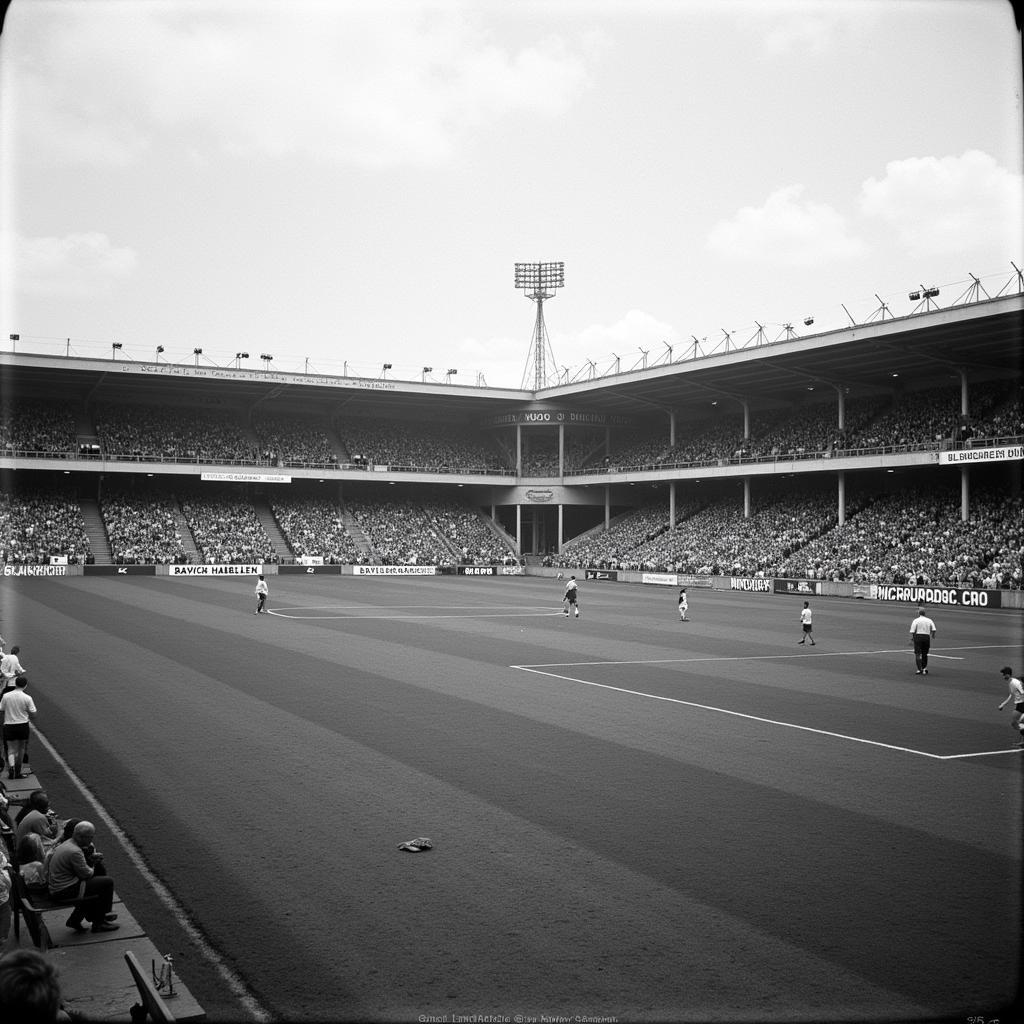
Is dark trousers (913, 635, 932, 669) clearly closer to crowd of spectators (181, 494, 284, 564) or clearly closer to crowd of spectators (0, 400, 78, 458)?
crowd of spectators (181, 494, 284, 564)

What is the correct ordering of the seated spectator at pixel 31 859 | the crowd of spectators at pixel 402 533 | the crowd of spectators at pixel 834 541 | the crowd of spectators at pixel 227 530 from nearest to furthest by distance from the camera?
the seated spectator at pixel 31 859
the crowd of spectators at pixel 834 541
the crowd of spectators at pixel 227 530
the crowd of spectators at pixel 402 533

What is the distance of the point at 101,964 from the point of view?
7320 mm

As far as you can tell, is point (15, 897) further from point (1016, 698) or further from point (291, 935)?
point (1016, 698)

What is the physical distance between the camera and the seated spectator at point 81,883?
799cm

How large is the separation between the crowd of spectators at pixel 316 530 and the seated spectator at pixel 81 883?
59.8m

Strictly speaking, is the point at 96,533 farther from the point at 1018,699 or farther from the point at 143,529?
the point at 1018,699

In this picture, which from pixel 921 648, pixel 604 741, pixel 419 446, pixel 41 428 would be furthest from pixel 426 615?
pixel 419 446

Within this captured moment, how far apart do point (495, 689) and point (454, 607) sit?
2140 cm

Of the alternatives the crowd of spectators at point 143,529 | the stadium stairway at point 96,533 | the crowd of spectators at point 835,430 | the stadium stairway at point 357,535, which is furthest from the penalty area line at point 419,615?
the stadium stairway at point 357,535

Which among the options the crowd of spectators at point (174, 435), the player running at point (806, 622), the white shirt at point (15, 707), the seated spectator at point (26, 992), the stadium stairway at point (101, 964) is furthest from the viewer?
the crowd of spectators at point (174, 435)

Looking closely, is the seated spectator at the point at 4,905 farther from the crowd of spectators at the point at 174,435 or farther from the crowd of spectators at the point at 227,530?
the crowd of spectators at the point at 174,435

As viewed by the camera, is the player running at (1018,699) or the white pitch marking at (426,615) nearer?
the player running at (1018,699)

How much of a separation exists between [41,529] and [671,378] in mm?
44011

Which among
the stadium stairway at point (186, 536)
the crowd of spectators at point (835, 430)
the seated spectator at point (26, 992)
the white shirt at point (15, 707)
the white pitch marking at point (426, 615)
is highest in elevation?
the crowd of spectators at point (835, 430)
